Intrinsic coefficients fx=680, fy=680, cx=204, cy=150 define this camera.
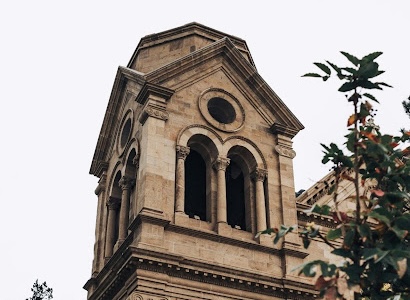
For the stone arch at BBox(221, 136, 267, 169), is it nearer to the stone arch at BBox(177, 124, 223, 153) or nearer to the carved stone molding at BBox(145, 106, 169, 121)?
the stone arch at BBox(177, 124, 223, 153)

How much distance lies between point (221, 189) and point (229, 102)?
4.58 meters

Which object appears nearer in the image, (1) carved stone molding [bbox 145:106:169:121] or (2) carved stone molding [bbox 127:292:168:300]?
(2) carved stone molding [bbox 127:292:168:300]

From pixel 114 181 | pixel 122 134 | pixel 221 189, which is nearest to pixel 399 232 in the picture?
pixel 221 189

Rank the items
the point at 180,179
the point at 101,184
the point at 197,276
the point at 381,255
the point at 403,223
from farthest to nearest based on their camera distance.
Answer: the point at 101,184
the point at 180,179
the point at 197,276
the point at 403,223
the point at 381,255

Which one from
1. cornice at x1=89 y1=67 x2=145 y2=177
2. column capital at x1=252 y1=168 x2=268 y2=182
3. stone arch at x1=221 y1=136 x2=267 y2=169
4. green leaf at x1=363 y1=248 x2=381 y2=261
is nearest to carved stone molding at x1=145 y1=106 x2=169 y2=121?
stone arch at x1=221 y1=136 x2=267 y2=169

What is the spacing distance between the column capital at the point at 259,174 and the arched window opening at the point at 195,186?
212 centimetres

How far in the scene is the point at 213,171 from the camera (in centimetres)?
2759

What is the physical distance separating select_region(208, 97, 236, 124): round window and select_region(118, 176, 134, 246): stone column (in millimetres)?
4725

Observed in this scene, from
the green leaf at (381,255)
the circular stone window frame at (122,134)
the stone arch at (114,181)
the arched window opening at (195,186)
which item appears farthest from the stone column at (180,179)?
the green leaf at (381,255)

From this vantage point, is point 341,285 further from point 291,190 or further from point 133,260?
point 291,190

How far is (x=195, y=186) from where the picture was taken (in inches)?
1115

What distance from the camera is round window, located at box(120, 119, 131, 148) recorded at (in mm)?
30288

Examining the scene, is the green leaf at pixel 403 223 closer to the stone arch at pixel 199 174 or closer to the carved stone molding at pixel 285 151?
the stone arch at pixel 199 174

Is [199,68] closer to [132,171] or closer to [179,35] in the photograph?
[179,35]
